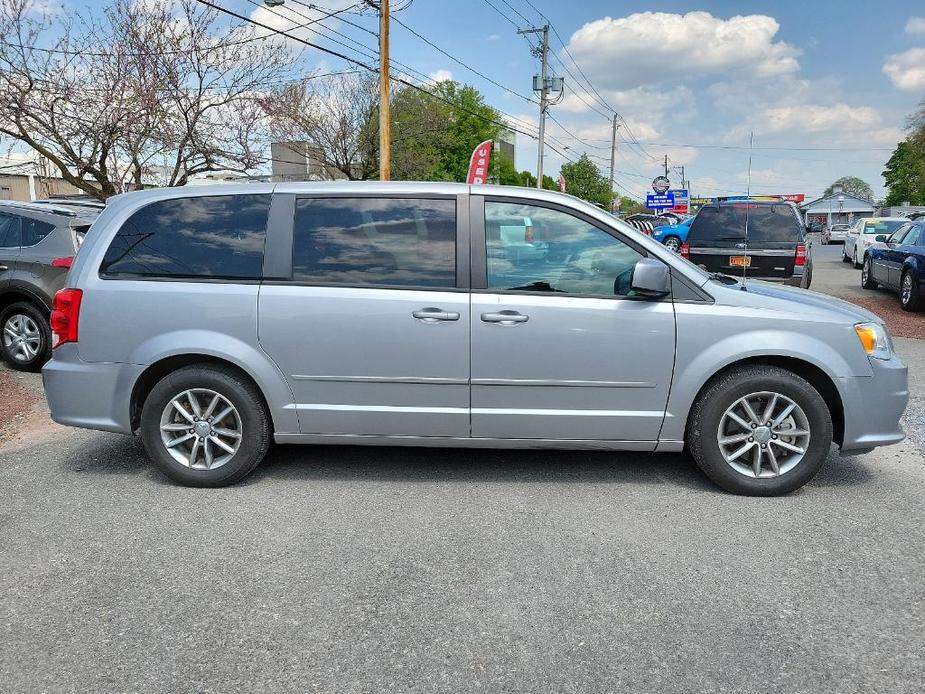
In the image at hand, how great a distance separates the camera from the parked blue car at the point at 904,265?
11.8m

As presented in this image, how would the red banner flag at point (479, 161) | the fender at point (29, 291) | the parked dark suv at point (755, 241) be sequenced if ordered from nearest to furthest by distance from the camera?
the fender at point (29, 291)
the parked dark suv at point (755, 241)
the red banner flag at point (479, 161)

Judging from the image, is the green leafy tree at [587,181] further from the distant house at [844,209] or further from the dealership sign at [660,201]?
the distant house at [844,209]

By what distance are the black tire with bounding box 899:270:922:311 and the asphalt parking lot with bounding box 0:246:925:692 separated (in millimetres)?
8253

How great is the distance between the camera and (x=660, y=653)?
273 centimetres

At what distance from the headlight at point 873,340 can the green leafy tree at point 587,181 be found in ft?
227

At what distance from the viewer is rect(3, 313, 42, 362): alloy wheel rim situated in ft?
25.9

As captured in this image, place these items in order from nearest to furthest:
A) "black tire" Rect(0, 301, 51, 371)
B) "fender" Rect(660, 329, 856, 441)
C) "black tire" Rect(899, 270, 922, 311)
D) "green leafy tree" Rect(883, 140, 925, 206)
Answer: "fender" Rect(660, 329, 856, 441), "black tire" Rect(0, 301, 51, 371), "black tire" Rect(899, 270, 922, 311), "green leafy tree" Rect(883, 140, 925, 206)

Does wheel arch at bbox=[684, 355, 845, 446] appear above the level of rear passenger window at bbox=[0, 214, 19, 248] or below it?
below

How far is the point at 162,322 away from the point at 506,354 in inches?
82.5

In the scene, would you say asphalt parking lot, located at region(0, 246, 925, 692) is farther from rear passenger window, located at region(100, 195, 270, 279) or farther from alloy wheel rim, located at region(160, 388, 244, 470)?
rear passenger window, located at region(100, 195, 270, 279)

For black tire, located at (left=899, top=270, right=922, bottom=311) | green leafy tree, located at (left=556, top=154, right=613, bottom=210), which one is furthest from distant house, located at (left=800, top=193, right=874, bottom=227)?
black tire, located at (left=899, top=270, right=922, bottom=311)

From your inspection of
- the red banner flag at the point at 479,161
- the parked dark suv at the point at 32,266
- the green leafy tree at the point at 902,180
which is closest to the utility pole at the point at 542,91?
the red banner flag at the point at 479,161

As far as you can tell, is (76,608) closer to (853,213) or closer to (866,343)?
(866,343)

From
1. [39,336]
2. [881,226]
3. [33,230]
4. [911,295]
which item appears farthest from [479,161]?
[39,336]
